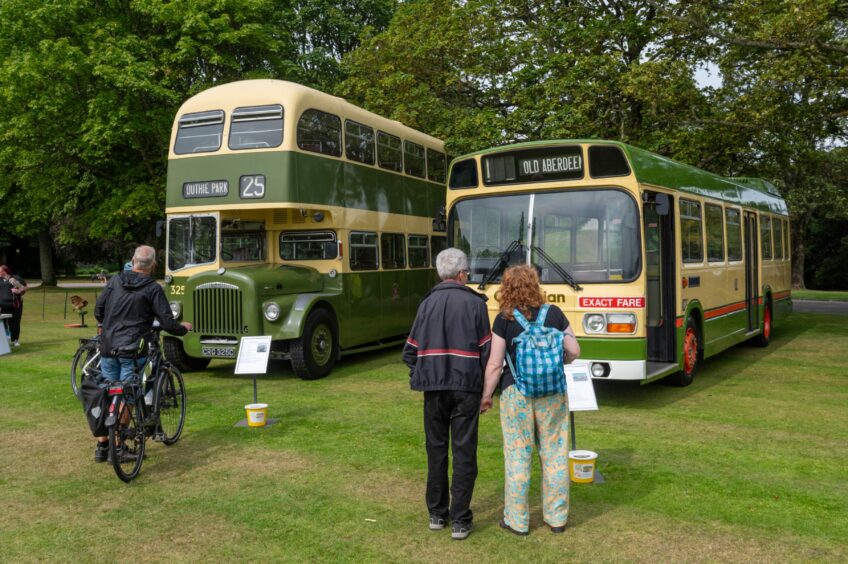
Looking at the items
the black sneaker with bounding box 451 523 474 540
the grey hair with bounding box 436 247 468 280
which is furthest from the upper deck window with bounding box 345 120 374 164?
the black sneaker with bounding box 451 523 474 540

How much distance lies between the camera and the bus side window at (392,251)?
590 inches

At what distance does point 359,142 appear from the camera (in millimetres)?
14164

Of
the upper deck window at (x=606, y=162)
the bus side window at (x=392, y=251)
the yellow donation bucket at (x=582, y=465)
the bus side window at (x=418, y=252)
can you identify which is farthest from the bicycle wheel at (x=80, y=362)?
the bus side window at (x=418, y=252)

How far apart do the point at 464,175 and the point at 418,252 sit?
645 centimetres

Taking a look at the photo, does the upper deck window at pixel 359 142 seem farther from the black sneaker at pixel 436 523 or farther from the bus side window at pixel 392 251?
the black sneaker at pixel 436 523

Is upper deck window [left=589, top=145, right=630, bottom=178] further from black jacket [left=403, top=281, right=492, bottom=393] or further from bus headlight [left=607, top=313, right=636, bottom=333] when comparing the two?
black jacket [left=403, top=281, right=492, bottom=393]

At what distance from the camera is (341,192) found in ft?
44.1

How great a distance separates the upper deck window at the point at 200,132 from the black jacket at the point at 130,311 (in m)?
6.33

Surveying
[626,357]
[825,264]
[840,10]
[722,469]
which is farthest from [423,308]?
[825,264]

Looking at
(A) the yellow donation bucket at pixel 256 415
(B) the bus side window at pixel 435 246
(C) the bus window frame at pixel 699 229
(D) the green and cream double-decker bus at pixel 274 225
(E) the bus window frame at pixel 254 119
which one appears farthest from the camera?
(B) the bus side window at pixel 435 246

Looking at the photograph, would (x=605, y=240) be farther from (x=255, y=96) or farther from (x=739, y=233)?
(x=255, y=96)

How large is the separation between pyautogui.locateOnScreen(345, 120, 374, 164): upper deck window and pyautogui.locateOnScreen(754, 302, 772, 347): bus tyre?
812 centimetres

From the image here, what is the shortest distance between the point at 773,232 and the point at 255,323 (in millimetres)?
11029

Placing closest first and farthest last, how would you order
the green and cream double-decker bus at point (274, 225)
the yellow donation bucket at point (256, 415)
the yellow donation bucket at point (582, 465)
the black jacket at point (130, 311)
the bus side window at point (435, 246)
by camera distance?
1. the yellow donation bucket at point (582, 465)
2. the black jacket at point (130, 311)
3. the yellow donation bucket at point (256, 415)
4. the green and cream double-decker bus at point (274, 225)
5. the bus side window at point (435, 246)
